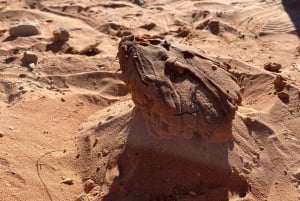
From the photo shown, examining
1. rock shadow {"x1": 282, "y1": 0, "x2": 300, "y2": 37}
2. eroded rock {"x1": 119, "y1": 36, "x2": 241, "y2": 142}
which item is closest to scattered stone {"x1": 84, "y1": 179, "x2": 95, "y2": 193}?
eroded rock {"x1": 119, "y1": 36, "x2": 241, "y2": 142}

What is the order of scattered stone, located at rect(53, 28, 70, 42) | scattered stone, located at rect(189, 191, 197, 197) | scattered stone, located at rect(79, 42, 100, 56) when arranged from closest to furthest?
scattered stone, located at rect(189, 191, 197, 197), scattered stone, located at rect(79, 42, 100, 56), scattered stone, located at rect(53, 28, 70, 42)

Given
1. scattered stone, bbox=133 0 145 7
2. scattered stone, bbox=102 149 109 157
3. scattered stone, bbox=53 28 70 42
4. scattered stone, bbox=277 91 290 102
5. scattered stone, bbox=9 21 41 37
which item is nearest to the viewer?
scattered stone, bbox=102 149 109 157

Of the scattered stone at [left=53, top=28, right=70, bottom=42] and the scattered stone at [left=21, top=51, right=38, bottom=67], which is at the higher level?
the scattered stone at [left=53, top=28, right=70, bottom=42]

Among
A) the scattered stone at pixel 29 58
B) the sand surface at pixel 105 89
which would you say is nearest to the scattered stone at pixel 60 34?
the sand surface at pixel 105 89

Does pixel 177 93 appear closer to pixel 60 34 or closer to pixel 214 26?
pixel 60 34

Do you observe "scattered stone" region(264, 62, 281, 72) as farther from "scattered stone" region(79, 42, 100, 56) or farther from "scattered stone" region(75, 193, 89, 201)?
"scattered stone" region(75, 193, 89, 201)

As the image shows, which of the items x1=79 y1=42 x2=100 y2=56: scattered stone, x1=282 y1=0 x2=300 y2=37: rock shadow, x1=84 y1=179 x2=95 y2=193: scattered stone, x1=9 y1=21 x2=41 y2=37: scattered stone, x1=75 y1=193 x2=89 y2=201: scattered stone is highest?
x1=282 y1=0 x2=300 y2=37: rock shadow

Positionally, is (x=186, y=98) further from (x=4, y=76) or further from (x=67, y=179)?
(x=4, y=76)
